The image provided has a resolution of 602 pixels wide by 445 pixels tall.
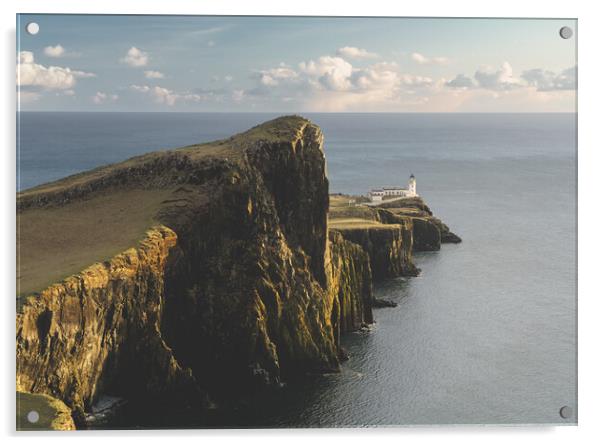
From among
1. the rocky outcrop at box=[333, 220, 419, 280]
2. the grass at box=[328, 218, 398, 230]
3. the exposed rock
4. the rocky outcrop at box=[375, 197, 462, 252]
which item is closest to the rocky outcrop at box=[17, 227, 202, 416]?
the exposed rock

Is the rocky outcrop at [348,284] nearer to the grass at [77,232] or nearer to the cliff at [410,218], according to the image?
the cliff at [410,218]

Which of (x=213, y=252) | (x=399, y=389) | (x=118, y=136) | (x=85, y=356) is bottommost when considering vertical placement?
(x=399, y=389)

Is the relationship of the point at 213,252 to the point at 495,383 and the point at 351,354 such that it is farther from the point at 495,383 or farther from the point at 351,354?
the point at 495,383

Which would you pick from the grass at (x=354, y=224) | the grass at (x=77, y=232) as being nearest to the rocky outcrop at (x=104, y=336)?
the grass at (x=77, y=232)

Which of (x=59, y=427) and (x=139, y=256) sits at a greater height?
(x=139, y=256)

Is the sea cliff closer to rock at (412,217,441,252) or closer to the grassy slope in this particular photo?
the grassy slope

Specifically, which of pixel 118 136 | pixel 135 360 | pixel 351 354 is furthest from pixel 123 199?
pixel 351 354

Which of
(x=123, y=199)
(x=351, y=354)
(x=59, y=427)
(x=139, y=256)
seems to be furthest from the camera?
(x=351, y=354)
